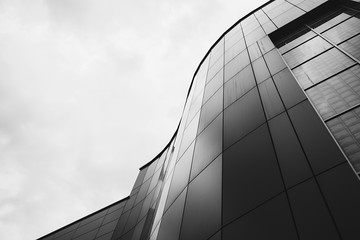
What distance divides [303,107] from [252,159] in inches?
79.8

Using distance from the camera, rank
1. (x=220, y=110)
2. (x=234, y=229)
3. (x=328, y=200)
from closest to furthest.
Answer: (x=328, y=200), (x=234, y=229), (x=220, y=110)

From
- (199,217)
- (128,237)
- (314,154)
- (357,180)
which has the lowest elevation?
(357,180)

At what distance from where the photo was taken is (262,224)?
17.5 ft

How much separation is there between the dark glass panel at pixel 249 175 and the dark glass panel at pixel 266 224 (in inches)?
8.1

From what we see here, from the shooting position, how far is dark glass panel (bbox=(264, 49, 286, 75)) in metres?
9.25

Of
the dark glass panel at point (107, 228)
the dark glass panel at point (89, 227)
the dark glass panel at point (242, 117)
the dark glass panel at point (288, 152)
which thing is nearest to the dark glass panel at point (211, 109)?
the dark glass panel at point (242, 117)

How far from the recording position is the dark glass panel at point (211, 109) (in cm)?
1063

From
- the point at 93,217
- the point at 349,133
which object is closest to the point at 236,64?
the point at 349,133

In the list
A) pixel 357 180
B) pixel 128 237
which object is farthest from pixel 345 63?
Result: pixel 128 237

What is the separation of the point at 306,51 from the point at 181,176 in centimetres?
733

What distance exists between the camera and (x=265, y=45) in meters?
11.8

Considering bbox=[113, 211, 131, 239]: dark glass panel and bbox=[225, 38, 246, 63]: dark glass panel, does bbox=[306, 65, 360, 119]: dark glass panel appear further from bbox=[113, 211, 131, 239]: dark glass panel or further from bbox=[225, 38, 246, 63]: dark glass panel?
bbox=[113, 211, 131, 239]: dark glass panel

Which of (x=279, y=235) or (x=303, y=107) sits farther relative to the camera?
(x=303, y=107)

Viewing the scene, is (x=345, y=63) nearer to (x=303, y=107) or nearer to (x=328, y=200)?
(x=303, y=107)
